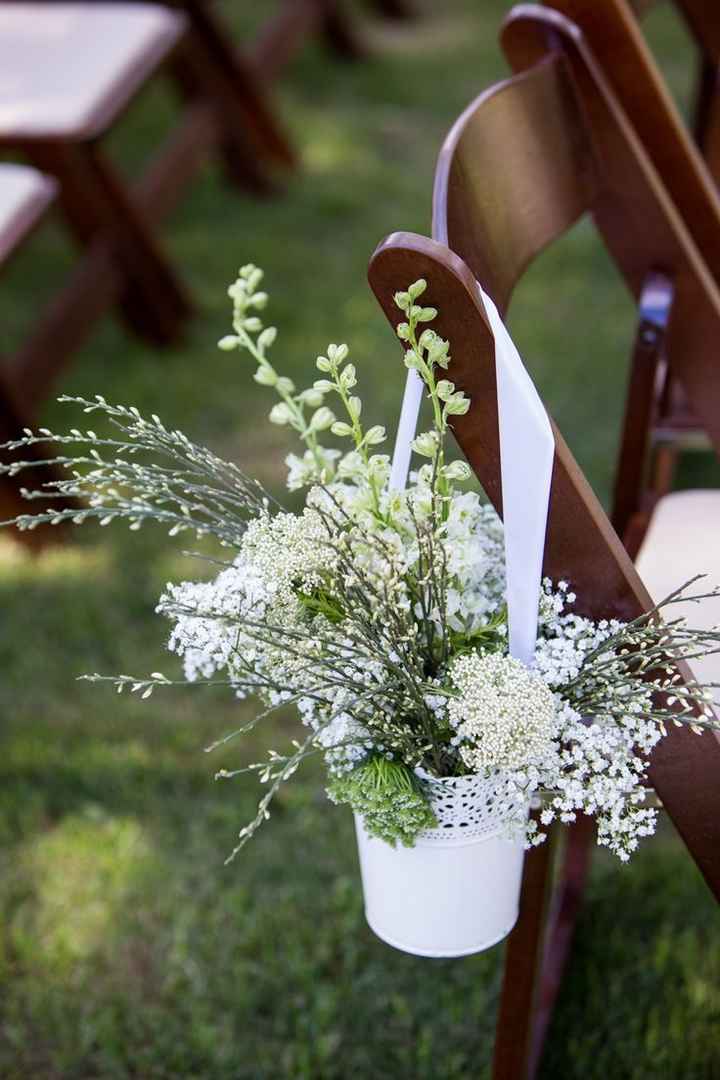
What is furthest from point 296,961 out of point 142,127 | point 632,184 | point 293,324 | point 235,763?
point 142,127

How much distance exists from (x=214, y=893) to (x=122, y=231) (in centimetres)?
178

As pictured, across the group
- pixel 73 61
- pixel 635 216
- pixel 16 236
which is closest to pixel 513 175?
pixel 635 216

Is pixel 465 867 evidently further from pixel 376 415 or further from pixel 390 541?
pixel 376 415

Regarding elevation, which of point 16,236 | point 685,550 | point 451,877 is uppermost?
point 16,236

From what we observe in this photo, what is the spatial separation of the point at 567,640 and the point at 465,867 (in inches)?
8.4

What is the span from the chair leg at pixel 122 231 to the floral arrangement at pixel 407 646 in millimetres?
2099

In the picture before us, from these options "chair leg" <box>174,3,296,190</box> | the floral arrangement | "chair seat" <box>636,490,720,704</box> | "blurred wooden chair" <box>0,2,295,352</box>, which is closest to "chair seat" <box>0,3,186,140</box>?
"blurred wooden chair" <box>0,2,295,352</box>

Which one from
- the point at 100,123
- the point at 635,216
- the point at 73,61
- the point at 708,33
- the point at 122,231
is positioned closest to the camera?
the point at 635,216

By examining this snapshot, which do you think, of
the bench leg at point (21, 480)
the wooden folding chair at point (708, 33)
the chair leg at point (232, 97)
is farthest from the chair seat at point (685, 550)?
the chair leg at point (232, 97)

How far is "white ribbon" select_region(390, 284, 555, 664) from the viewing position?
978 millimetres

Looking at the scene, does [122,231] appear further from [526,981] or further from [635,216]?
[526,981]

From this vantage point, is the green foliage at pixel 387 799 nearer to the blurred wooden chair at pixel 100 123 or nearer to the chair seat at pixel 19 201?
the chair seat at pixel 19 201

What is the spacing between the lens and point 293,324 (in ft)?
10.7

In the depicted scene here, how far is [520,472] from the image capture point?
100 centimetres
